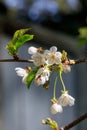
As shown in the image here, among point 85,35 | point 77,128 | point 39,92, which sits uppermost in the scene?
point 85,35

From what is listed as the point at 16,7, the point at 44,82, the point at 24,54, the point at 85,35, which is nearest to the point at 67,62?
the point at 44,82

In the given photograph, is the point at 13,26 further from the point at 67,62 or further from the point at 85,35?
the point at 67,62

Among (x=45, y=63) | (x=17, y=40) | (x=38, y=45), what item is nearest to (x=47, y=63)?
(x=45, y=63)

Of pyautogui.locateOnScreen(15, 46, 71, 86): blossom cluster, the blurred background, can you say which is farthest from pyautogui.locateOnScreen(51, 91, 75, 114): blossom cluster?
the blurred background

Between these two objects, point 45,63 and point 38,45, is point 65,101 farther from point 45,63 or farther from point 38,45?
point 38,45

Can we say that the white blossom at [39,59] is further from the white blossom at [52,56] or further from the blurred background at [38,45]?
the blurred background at [38,45]

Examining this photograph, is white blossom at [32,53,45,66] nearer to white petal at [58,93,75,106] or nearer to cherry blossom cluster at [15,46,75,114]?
cherry blossom cluster at [15,46,75,114]
